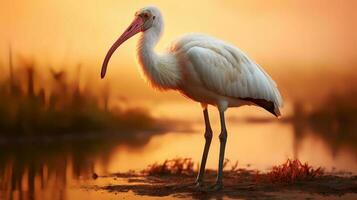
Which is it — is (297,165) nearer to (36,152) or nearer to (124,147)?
(36,152)

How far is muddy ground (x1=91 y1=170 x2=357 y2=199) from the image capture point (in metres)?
11.1

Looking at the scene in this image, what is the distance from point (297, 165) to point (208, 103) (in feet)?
4.85

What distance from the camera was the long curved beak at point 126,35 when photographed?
11.8 metres

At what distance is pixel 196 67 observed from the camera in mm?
11617

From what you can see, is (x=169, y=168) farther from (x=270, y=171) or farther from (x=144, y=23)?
(x=144, y=23)

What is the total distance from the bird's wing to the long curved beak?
0.59 meters

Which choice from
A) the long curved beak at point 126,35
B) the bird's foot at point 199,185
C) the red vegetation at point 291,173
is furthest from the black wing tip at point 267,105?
the long curved beak at point 126,35

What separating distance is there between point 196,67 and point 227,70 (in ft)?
1.77

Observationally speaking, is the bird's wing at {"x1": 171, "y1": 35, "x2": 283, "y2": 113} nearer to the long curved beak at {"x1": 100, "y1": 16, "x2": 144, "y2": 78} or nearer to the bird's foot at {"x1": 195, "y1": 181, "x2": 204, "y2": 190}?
the long curved beak at {"x1": 100, "y1": 16, "x2": 144, "y2": 78}

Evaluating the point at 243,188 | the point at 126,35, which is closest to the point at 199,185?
the point at 243,188

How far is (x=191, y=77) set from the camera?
38.3 feet

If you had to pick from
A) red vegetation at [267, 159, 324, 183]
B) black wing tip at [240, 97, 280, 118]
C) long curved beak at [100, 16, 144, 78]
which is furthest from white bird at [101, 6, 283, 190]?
red vegetation at [267, 159, 324, 183]

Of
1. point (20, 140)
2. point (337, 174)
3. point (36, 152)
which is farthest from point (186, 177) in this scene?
point (20, 140)

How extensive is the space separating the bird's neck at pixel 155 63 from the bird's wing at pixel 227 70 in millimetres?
266
